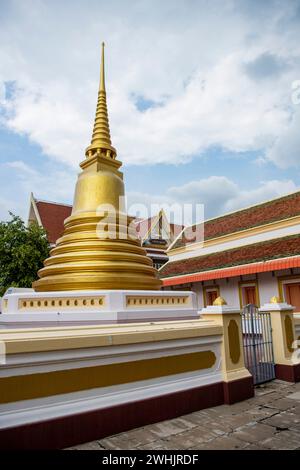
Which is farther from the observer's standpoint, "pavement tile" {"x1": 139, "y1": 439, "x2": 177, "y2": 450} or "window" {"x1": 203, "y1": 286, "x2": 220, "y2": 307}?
"window" {"x1": 203, "y1": 286, "x2": 220, "y2": 307}

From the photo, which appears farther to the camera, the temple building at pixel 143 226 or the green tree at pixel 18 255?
the temple building at pixel 143 226

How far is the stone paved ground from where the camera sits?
12.4 feet

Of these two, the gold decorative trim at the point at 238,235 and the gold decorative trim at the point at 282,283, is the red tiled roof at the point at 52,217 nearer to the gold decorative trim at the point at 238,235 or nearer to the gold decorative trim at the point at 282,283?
the gold decorative trim at the point at 238,235

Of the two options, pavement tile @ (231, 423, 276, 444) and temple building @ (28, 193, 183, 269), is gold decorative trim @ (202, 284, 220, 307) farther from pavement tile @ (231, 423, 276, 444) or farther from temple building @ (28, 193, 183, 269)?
pavement tile @ (231, 423, 276, 444)

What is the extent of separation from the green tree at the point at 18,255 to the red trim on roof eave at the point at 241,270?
6732 mm

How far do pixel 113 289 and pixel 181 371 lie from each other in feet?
8.71

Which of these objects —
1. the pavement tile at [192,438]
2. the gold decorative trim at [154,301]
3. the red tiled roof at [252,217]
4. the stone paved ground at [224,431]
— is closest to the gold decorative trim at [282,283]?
the red tiled roof at [252,217]

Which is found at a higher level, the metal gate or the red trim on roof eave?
the red trim on roof eave

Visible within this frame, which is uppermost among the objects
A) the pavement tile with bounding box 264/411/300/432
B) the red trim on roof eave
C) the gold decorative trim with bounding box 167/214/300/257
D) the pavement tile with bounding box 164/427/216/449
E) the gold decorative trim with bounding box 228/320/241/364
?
the gold decorative trim with bounding box 167/214/300/257

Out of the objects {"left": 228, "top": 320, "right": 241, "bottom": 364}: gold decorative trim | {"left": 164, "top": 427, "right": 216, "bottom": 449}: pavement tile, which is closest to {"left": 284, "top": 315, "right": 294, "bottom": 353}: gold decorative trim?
{"left": 228, "top": 320, "right": 241, "bottom": 364}: gold decorative trim

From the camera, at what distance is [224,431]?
4156mm

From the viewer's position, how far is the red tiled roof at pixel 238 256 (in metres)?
14.0

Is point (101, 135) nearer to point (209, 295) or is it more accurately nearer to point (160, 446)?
point (160, 446)

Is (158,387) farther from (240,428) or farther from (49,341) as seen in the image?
(49,341)
